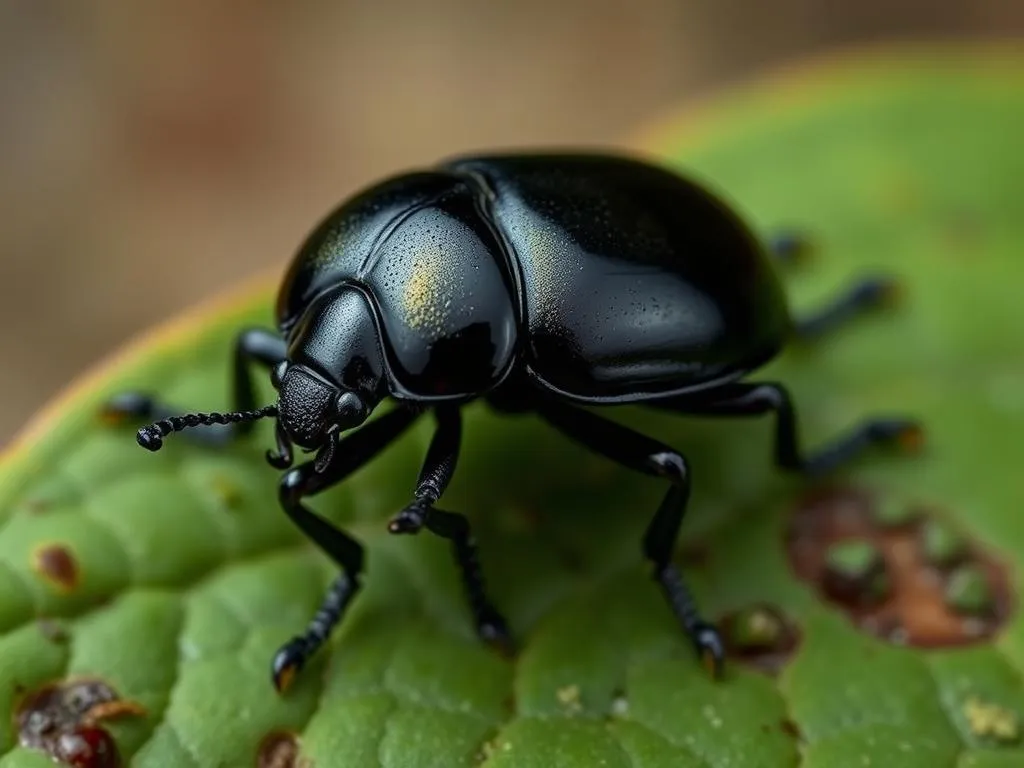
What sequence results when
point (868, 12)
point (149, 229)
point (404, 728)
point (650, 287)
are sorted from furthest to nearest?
point (868, 12) < point (149, 229) < point (650, 287) < point (404, 728)

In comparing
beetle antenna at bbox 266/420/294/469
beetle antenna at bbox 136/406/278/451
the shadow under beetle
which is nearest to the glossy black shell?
the shadow under beetle

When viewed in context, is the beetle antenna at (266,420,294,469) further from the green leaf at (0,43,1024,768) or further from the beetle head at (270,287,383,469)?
the green leaf at (0,43,1024,768)

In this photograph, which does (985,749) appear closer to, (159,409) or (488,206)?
(488,206)

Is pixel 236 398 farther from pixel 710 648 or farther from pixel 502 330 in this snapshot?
pixel 710 648

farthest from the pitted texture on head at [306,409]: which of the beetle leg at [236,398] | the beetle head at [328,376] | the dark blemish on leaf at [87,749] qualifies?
the dark blemish on leaf at [87,749]

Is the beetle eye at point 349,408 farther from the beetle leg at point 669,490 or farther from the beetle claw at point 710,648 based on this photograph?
the beetle claw at point 710,648

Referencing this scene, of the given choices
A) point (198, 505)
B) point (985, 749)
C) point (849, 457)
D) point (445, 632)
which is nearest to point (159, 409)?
point (198, 505)
